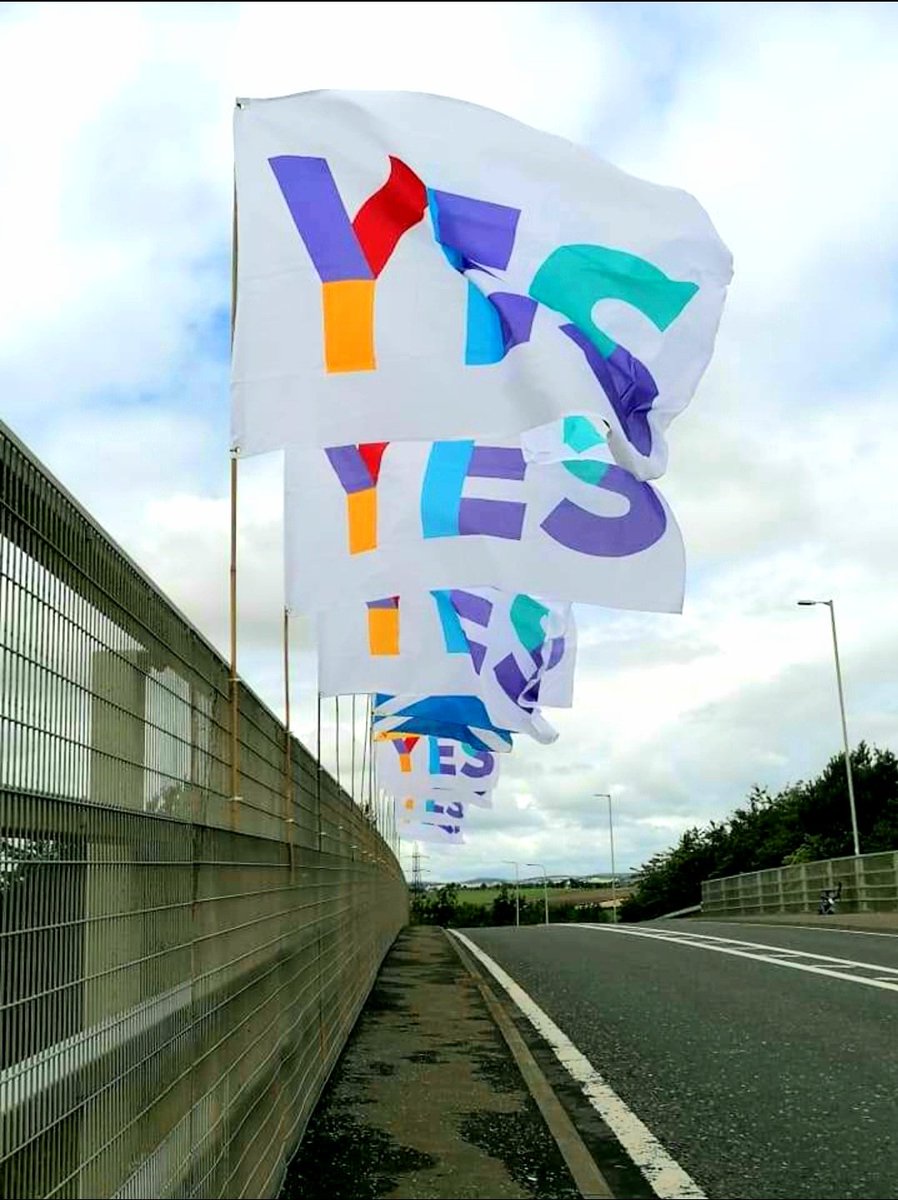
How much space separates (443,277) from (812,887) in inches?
1153

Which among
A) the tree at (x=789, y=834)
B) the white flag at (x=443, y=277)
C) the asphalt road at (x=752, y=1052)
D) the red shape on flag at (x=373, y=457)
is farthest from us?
the tree at (x=789, y=834)

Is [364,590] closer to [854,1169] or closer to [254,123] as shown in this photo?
[254,123]

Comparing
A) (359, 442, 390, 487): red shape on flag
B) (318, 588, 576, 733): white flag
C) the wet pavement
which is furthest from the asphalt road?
(359, 442, 390, 487): red shape on flag

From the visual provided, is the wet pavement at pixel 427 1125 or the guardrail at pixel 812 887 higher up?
the guardrail at pixel 812 887

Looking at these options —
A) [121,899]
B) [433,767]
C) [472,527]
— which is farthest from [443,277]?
[433,767]

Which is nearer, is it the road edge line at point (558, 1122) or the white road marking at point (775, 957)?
the road edge line at point (558, 1122)

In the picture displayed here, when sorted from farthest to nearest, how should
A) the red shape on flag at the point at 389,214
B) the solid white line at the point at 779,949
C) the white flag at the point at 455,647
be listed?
the solid white line at the point at 779,949
the white flag at the point at 455,647
the red shape on flag at the point at 389,214

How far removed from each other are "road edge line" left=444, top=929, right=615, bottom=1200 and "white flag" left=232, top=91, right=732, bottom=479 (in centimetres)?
373

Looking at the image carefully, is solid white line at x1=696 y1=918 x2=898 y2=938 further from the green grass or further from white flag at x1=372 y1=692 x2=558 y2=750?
the green grass

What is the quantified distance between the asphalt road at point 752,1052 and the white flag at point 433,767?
19.2ft

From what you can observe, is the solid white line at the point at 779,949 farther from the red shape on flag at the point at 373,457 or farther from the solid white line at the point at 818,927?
the red shape on flag at the point at 373,457

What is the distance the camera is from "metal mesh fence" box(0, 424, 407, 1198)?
3160mm

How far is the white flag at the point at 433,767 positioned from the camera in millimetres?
24828

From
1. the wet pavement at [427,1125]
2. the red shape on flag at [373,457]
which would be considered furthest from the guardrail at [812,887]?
the red shape on flag at [373,457]
